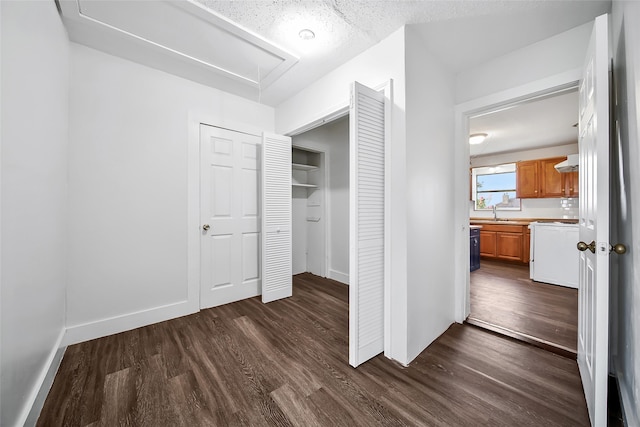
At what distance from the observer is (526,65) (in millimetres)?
1985

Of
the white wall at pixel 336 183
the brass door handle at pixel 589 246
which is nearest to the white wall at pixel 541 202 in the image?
the white wall at pixel 336 183

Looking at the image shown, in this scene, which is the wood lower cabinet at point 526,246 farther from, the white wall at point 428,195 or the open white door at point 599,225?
the open white door at point 599,225

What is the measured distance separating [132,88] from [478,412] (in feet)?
11.7

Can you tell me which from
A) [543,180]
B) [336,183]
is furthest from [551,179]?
[336,183]

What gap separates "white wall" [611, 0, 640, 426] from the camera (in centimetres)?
110

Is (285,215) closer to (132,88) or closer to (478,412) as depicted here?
(132,88)

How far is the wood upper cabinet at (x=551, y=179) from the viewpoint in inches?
182

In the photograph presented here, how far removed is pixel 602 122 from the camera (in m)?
1.14

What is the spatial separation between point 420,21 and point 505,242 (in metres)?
4.88

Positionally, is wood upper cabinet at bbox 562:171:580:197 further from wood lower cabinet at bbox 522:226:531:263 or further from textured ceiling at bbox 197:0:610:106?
textured ceiling at bbox 197:0:610:106

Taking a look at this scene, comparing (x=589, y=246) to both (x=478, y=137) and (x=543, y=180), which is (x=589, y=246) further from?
(x=543, y=180)

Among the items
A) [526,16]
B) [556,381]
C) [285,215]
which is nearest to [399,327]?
[556,381]

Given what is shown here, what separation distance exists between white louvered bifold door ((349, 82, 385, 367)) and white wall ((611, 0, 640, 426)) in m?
1.21

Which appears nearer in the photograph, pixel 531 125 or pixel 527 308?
pixel 527 308
